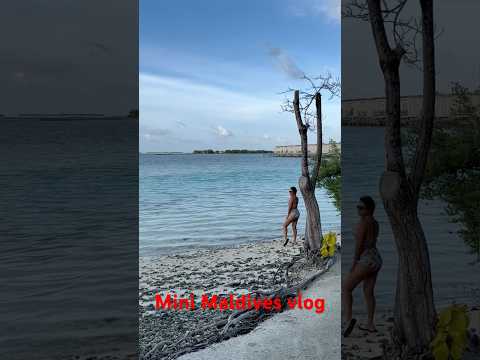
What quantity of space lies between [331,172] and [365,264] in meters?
2.87

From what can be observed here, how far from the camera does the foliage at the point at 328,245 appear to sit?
5.26 meters

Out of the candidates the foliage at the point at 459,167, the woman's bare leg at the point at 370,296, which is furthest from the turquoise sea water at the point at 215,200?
the woman's bare leg at the point at 370,296

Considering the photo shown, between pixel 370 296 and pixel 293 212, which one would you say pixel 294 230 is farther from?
pixel 370 296

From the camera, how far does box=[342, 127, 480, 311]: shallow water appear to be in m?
2.76

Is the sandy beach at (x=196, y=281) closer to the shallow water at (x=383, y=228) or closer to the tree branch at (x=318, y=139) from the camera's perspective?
the tree branch at (x=318, y=139)

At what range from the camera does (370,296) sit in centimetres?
279

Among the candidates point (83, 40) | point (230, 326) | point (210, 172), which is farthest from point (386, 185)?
point (210, 172)

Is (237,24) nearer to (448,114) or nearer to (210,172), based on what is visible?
(210,172)

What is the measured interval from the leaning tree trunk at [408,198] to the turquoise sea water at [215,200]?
2.72m

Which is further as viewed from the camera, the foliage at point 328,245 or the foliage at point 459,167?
the foliage at point 328,245

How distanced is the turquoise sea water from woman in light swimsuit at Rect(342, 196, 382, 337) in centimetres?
257

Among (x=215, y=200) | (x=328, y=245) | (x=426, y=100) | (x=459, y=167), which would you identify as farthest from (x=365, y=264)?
(x=215, y=200)

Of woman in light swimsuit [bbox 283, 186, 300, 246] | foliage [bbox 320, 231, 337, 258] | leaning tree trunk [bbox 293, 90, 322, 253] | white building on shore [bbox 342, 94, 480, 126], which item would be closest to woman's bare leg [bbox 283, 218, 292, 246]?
woman in light swimsuit [bbox 283, 186, 300, 246]

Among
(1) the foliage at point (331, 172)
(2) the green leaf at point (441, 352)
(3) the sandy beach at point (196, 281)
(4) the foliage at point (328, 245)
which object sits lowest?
(3) the sandy beach at point (196, 281)
